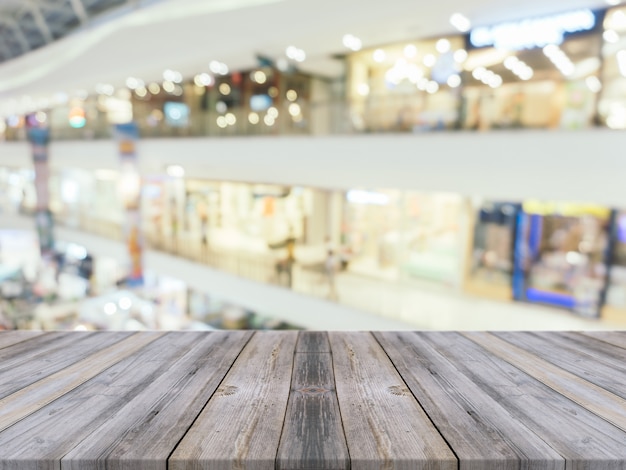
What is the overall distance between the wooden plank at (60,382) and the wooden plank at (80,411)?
0.02 m

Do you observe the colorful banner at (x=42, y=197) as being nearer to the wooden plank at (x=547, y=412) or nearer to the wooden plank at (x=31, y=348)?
the wooden plank at (x=31, y=348)

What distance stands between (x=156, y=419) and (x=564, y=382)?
3.30 feet


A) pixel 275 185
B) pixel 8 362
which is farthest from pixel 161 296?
pixel 8 362

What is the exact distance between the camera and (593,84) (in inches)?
260

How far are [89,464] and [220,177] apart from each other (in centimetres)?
1114

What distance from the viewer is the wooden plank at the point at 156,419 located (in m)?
0.80

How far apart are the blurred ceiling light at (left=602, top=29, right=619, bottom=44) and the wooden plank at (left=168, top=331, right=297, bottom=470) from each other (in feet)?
26.2

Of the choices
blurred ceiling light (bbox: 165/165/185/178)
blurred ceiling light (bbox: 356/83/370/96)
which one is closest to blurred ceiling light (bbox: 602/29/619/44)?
blurred ceiling light (bbox: 356/83/370/96)

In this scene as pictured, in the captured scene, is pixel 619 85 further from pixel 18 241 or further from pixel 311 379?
pixel 18 241

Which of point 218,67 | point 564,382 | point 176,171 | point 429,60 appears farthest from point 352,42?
point 564,382

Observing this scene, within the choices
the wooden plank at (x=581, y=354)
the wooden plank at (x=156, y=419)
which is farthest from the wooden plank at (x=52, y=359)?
the wooden plank at (x=581, y=354)

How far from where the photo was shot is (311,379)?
1.14m

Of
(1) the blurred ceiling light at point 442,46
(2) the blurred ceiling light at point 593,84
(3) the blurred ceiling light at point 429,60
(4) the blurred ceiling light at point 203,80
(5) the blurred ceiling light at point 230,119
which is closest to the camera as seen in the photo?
(2) the blurred ceiling light at point 593,84

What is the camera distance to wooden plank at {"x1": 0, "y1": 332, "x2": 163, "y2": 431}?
0.97 m
